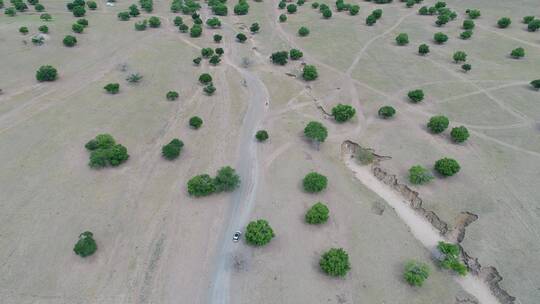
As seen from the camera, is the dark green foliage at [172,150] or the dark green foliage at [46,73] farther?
the dark green foliage at [46,73]

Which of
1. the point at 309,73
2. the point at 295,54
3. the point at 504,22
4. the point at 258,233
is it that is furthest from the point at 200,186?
the point at 504,22

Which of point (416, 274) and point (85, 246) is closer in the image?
point (416, 274)

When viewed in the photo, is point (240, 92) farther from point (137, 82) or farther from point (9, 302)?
point (9, 302)

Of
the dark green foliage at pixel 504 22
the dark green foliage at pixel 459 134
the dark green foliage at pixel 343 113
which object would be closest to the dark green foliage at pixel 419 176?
the dark green foliage at pixel 459 134

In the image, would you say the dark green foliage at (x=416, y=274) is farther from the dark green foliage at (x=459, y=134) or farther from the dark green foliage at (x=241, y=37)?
the dark green foliage at (x=241, y=37)

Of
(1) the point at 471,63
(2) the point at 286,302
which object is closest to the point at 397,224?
(2) the point at 286,302

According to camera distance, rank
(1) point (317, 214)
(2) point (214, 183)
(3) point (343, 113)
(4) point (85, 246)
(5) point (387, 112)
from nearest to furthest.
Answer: (4) point (85, 246) < (1) point (317, 214) < (2) point (214, 183) < (3) point (343, 113) < (5) point (387, 112)

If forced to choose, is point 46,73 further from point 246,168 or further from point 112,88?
point 246,168

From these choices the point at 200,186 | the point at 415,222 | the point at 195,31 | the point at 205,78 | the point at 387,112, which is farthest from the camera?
the point at 195,31
